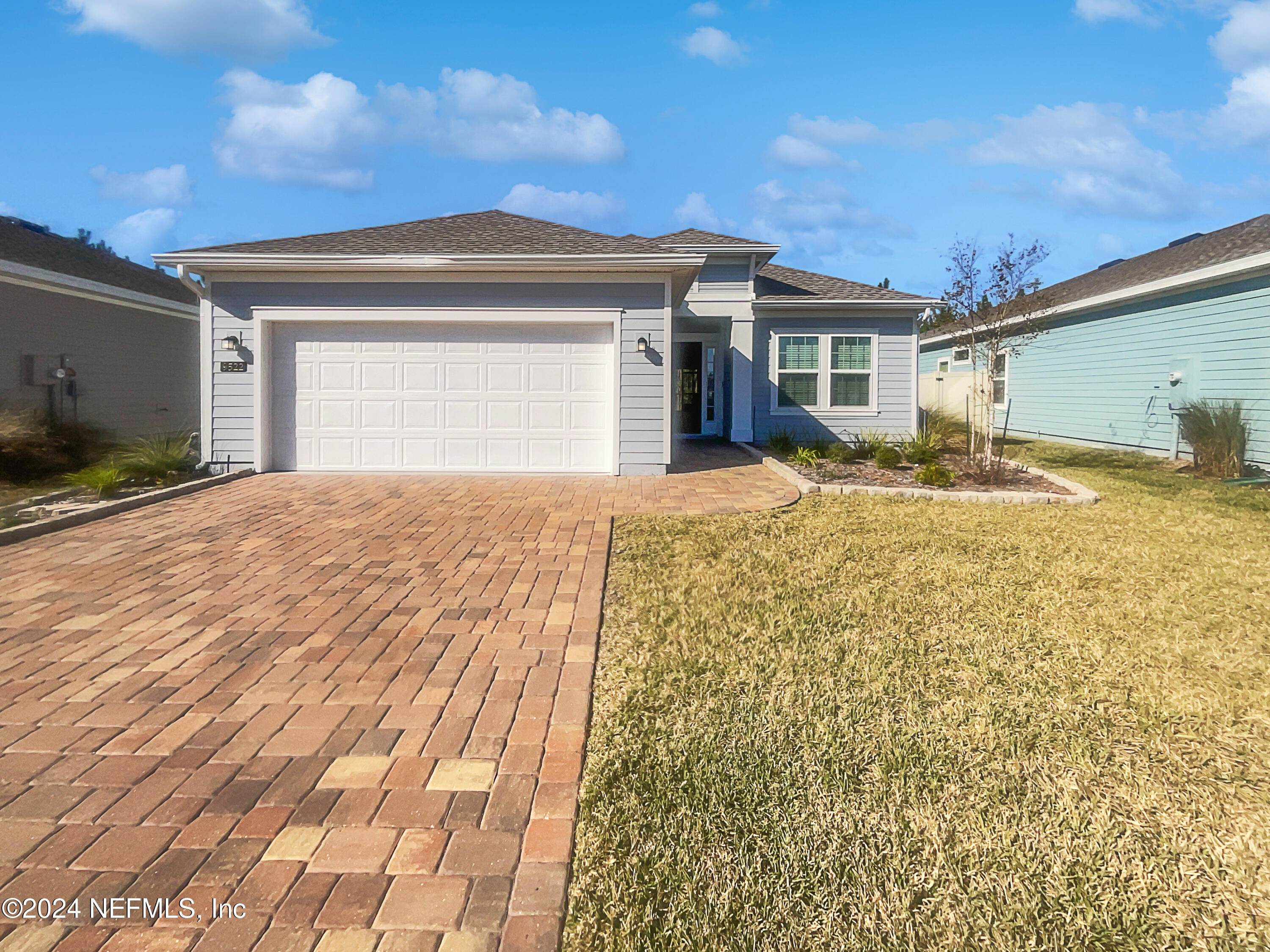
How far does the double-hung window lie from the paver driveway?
35.8ft

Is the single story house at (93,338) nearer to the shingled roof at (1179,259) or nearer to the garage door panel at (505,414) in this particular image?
the garage door panel at (505,414)


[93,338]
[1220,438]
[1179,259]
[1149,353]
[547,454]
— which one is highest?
[1179,259]

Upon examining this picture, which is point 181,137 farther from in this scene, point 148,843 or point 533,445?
point 148,843

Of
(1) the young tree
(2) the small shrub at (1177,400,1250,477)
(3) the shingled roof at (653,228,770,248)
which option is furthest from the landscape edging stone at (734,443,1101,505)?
(3) the shingled roof at (653,228,770,248)

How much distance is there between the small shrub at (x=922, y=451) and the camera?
1220cm

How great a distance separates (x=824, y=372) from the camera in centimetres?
1628

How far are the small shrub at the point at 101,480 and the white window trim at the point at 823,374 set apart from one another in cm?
1175

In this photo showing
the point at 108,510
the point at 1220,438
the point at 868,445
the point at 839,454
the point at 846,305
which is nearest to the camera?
the point at 108,510

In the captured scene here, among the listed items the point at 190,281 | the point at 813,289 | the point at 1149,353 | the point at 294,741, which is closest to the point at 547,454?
the point at 190,281

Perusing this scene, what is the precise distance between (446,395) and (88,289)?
7.04 meters

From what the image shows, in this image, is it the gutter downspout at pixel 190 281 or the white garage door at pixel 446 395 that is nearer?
the gutter downspout at pixel 190 281

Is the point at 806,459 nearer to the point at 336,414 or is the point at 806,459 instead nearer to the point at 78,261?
the point at 336,414

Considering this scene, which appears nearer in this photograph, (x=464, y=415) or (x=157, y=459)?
(x=157, y=459)

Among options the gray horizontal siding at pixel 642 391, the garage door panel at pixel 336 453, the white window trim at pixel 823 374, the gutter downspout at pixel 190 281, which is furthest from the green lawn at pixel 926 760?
the white window trim at pixel 823 374
